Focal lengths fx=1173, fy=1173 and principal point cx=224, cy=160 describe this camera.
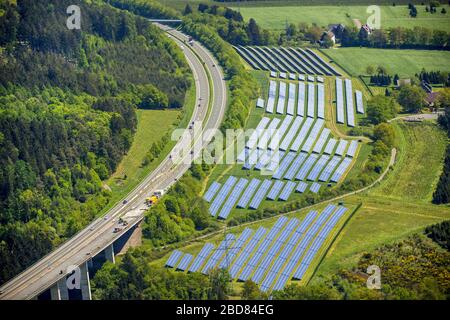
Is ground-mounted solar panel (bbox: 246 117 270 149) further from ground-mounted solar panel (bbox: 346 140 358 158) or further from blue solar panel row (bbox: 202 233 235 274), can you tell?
blue solar panel row (bbox: 202 233 235 274)

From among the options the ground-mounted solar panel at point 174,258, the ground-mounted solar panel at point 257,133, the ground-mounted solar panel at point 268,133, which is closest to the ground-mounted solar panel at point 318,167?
the ground-mounted solar panel at point 268,133

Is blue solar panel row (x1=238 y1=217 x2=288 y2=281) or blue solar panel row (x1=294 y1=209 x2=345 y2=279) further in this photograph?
blue solar panel row (x1=294 y1=209 x2=345 y2=279)

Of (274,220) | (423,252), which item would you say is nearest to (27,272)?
(274,220)

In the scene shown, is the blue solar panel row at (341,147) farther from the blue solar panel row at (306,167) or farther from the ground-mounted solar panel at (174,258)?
the ground-mounted solar panel at (174,258)

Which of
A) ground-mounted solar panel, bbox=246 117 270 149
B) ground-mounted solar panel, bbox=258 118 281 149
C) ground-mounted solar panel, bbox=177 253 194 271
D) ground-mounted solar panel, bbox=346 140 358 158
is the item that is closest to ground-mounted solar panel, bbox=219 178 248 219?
ground-mounted solar panel, bbox=177 253 194 271

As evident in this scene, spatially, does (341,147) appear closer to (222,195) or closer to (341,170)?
(341,170)
